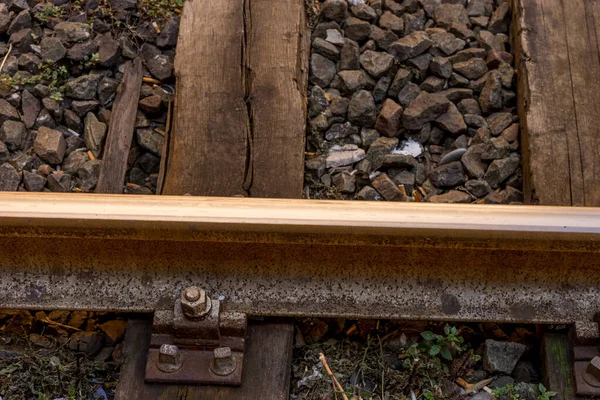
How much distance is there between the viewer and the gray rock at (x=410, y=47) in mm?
3873

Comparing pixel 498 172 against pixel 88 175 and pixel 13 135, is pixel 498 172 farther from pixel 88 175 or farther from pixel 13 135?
pixel 13 135

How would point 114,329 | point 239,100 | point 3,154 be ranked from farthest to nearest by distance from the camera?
point 239,100 → point 3,154 → point 114,329

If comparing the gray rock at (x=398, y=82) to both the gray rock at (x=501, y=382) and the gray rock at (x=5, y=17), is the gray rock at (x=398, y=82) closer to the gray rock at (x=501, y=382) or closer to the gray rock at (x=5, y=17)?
the gray rock at (x=501, y=382)

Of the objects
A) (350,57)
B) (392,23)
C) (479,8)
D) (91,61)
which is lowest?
(91,61)

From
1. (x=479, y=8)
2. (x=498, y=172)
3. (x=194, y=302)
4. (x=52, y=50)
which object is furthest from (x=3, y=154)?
(x=479, y=8)

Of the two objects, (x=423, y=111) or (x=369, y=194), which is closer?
(x=369, y=194)

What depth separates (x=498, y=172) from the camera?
3506 millimetres

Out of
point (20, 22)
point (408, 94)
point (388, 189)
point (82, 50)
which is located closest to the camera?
point (388, 189)

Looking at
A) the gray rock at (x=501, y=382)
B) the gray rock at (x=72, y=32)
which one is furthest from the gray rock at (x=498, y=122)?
the gray rock at (x=72, y=32)

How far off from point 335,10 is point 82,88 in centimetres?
129

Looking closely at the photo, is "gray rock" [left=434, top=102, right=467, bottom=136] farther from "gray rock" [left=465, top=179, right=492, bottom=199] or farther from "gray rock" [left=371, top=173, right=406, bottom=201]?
"gray rock" [left=371, top=173, right=406, bottom=201]

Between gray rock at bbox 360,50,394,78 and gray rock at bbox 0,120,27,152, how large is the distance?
157 centimetres

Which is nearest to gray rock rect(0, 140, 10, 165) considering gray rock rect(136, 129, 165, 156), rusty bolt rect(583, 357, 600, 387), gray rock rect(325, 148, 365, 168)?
gray rock rect(136, 129, 165, 156)

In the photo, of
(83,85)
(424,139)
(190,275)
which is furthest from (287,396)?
(83,85)
